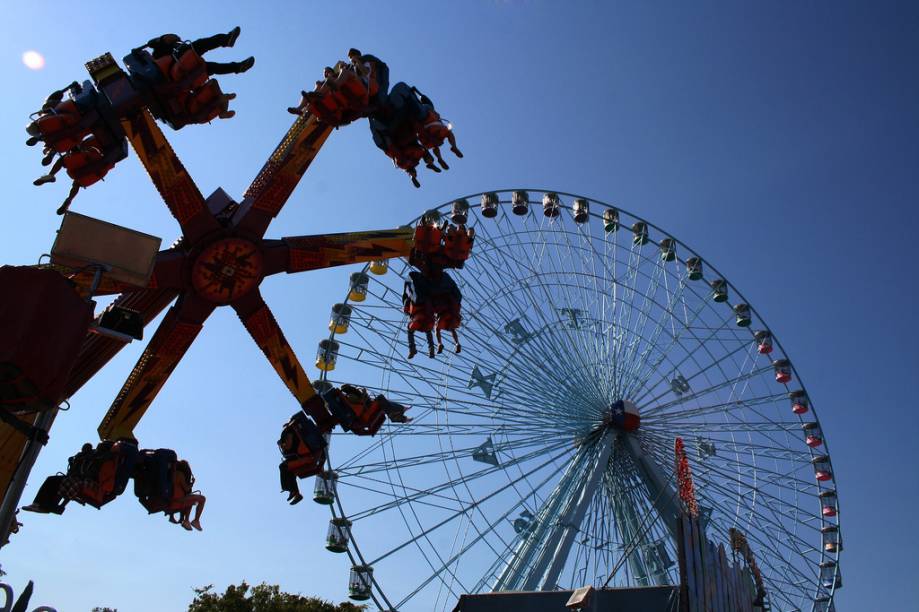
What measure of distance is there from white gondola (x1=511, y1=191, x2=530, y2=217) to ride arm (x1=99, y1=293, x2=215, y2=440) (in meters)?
15.8

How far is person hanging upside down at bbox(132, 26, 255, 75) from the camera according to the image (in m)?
12.5

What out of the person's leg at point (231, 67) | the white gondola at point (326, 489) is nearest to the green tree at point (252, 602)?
the white gondola at point (326, 489)

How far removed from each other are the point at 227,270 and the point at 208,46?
329cm

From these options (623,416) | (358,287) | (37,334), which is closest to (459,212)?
(358,287)

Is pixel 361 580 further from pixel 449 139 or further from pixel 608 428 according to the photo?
pixel 449 139

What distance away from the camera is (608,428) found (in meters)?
24.5

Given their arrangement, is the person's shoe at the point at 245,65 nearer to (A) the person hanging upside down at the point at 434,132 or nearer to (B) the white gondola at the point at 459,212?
(A) the person hanging upside down at the point at 434,132

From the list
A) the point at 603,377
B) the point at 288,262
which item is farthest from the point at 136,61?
the point at 603,377

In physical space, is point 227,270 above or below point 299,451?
above

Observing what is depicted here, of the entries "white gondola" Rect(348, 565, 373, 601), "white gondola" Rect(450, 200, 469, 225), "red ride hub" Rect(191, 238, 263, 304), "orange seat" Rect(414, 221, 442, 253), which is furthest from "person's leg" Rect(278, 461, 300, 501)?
"white gondola" Rect(450, 200, 469, 225)

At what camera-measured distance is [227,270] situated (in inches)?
508

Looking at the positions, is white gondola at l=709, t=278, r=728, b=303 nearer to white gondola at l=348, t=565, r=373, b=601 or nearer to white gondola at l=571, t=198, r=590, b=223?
white gondola at l=571, t=198, r=590, b=223

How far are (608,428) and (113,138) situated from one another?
16361 millimetres

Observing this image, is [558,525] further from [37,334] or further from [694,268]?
[37,334]
